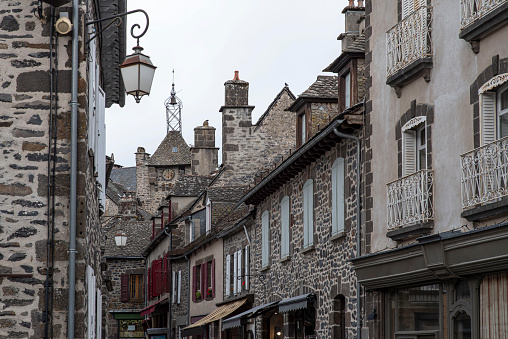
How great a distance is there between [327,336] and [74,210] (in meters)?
8.23

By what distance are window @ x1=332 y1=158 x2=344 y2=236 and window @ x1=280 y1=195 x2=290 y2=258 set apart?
383 centimetres

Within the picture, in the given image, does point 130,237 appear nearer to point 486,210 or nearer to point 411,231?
point 411,231

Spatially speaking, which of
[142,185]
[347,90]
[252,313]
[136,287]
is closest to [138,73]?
[347,90]

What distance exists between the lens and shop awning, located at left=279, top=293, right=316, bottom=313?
18.0 m

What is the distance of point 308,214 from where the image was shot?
1902 cm

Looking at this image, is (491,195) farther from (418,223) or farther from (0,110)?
(0,110)

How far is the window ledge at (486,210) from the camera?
10258 mm

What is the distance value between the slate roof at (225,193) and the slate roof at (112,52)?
38.9 feet

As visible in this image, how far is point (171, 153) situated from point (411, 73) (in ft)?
200

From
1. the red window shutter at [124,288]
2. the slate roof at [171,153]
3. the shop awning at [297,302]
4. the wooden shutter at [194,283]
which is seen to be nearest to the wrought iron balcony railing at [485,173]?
the shop awning at [297,302]

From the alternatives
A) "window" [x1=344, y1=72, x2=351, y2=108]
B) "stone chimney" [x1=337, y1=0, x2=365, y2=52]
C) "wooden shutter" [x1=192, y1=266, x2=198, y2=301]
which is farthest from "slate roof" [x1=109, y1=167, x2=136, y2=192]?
"window" [x1=344, y1=72, x2=351, y2=108]

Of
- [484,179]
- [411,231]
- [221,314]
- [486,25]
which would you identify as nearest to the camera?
[484,179]

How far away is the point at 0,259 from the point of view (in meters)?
10.3

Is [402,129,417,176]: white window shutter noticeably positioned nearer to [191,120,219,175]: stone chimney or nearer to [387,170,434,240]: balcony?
[387,170,434,240]: balcony
